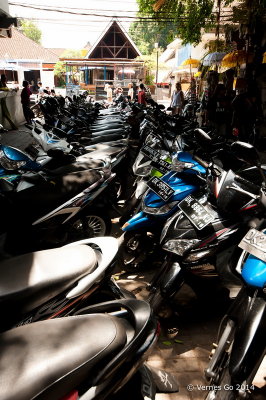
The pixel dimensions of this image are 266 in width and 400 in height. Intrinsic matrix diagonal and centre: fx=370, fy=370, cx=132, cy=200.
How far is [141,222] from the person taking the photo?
353 cm

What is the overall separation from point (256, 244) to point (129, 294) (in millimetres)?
870

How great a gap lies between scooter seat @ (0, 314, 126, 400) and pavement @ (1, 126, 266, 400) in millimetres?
1331

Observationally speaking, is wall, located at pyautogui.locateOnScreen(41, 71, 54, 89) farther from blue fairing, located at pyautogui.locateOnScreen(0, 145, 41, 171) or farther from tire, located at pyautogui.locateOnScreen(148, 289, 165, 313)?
tire, located at pyautogui.locateOnScreen(148, 289, 165, 313)

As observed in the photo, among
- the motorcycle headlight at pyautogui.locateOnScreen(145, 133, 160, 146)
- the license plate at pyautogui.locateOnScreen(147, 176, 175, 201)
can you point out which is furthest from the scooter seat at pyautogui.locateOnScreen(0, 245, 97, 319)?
the motorcycle headlight at pyautogui.locateOnScreen(145, 133, 160, 146)

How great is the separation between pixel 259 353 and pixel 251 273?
0.40 meters

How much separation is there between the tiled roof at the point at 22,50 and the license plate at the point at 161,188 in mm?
48530

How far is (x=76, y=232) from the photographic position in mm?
3955

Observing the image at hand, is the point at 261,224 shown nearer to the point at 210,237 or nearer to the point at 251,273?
the point at 210,237

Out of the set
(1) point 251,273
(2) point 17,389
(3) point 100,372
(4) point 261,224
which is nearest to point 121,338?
(3) point 100,372

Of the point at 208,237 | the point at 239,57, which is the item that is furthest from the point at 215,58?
the point at 208,237

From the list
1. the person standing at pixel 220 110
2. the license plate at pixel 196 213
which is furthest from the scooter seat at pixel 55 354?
the person standing at pixel 220 110

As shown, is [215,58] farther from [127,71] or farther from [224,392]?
[127,71]

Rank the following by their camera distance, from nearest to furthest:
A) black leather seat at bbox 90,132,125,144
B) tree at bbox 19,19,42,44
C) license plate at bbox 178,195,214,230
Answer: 1. license plate at bbox 178,195,214,230
2. black leather seat at bbox 90,132,125,144
3. tree at bbox 19,19,42,44

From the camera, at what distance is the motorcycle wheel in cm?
396
